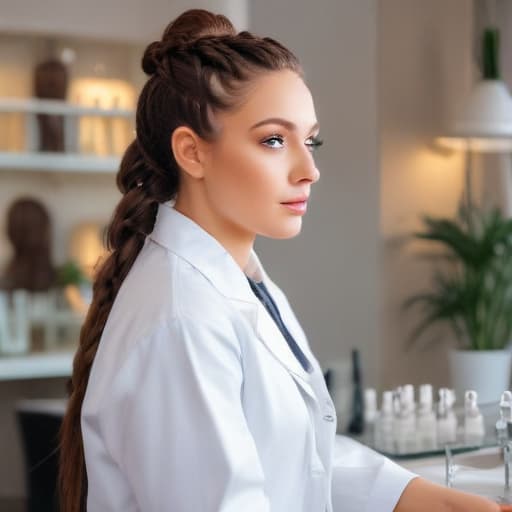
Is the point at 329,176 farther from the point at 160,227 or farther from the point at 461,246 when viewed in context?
the point at 160,227

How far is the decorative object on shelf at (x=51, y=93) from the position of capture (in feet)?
17.0

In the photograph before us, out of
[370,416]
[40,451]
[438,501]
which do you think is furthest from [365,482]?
[40,451]

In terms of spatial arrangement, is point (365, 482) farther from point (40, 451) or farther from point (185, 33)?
point (40, 451)

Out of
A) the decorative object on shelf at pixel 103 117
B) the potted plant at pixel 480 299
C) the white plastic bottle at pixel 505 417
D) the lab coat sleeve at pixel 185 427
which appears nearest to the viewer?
the lab coat sleeve at pixel 185 427

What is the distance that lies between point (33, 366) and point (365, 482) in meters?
3.79

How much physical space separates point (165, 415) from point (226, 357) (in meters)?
Answer: 0.10

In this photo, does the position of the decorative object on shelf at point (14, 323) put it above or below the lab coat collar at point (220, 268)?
below

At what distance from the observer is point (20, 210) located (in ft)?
17.3

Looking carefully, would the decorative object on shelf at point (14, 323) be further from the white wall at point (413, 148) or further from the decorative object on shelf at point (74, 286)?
the white wall at point (413, 148)

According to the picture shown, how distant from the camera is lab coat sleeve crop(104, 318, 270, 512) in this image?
1.17 meters

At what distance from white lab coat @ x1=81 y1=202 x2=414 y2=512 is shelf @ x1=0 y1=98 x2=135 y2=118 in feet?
13.0

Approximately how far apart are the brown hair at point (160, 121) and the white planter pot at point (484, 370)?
12.5 feet

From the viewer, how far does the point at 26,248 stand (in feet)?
17.3

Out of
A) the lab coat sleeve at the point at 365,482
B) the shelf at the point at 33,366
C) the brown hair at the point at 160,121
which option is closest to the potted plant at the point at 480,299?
the shelf at the point at 33,366
